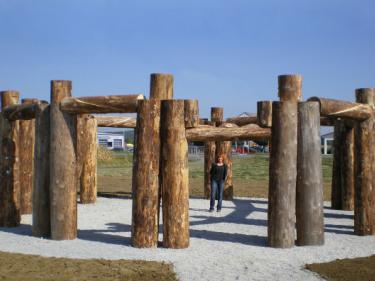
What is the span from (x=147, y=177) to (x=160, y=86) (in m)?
1.65

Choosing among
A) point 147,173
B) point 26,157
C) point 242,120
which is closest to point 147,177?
point 147,173

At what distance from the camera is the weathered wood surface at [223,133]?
10938mm

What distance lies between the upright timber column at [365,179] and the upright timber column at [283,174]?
2142 mm

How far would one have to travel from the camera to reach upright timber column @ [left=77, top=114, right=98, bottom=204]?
16.4m

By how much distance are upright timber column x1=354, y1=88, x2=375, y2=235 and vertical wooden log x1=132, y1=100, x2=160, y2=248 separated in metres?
4.34

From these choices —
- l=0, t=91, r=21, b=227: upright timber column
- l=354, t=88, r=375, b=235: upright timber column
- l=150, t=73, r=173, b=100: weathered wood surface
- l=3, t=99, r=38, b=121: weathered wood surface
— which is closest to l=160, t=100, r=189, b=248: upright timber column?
l=150, t=73, r=173, b=100: weathered wood surface

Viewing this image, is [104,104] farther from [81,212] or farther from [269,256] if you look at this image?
[81,212]

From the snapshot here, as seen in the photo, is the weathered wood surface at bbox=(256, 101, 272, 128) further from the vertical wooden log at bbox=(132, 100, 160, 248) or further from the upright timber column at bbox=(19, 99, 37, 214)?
the upright timber column at bbox=(19, 99, 37, 214)

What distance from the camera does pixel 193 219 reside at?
42.8 ft

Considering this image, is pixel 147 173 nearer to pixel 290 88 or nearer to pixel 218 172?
pixel 290 88

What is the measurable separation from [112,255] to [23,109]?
4053 mm

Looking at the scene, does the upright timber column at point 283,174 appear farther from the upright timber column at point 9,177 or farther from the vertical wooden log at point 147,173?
the upright timber column at point 9,177

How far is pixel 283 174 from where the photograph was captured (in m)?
9.38

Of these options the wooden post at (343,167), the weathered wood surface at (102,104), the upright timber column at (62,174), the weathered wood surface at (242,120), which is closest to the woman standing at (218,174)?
the weathered wood surface at (242,120)
